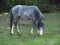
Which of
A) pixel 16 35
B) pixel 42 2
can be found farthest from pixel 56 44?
pixel 42 2

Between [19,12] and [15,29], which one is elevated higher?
[19,12]

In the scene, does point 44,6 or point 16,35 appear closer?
point 16,35

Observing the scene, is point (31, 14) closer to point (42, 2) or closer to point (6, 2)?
point (6, 2)

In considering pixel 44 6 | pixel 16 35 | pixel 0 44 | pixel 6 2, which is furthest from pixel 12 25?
pixel 44 6

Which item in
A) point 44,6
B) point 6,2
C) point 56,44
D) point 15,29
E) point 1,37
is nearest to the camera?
point 56,44

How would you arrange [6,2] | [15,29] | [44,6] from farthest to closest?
[44,6]
[6,2]
[15,29]

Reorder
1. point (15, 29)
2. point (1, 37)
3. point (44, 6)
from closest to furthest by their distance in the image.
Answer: point (1, 37) → point (15, 29) → point (44, 6)

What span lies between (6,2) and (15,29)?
10.7 metres

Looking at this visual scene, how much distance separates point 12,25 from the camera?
1346 cm

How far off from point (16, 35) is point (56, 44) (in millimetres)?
3191

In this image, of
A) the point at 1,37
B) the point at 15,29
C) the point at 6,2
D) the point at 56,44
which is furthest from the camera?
the point at 6,2

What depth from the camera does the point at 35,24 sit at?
13375 millimetres

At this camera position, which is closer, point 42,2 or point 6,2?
point 6,2

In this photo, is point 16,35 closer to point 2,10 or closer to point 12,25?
point 12,25
